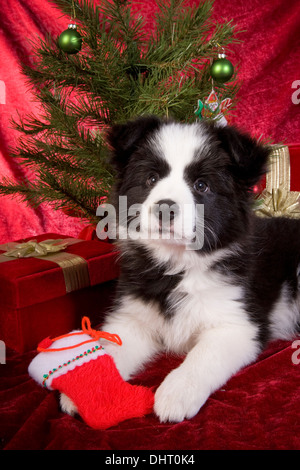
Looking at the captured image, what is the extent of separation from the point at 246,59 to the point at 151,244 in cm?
247

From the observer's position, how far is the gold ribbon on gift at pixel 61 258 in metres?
2.21

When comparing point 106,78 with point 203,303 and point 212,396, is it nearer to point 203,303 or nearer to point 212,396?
point 203,303

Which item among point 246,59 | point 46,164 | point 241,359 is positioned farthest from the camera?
point 246,59

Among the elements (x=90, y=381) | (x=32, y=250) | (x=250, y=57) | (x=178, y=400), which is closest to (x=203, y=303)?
(x=178, y=400)

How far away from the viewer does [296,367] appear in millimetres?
1878

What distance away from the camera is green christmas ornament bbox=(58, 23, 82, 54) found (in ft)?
7.12

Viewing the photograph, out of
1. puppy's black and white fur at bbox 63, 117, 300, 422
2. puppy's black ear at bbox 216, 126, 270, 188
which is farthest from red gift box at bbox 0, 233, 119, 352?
puppy's black ear at bbox 216, 126, 270, 188

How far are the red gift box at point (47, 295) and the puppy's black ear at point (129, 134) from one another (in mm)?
652

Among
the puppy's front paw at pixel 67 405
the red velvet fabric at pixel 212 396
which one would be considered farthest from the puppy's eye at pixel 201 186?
the puppy's front paw at pixel 67 405

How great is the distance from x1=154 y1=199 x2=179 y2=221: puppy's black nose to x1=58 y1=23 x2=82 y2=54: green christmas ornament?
1.11 metres

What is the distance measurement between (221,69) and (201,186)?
0.86m

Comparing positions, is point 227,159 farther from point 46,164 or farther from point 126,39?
point 46,164

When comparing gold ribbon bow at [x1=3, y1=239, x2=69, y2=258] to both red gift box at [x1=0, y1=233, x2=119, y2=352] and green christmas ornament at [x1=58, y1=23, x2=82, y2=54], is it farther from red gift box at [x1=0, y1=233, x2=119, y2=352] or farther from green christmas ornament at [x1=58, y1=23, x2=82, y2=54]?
green christmas ornament at [x1=58, y1=23, x2=82, y2=54]
